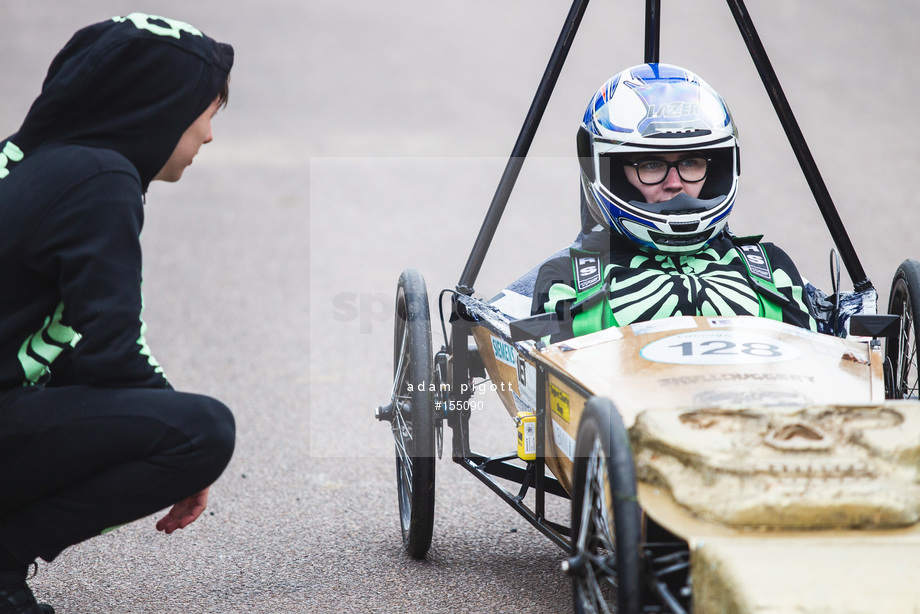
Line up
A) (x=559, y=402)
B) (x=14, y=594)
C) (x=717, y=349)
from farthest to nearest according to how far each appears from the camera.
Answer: (x=559, y=402) < (x=717, y=349) < (x=14, y=594)

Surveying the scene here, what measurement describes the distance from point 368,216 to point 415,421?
20.9 feet

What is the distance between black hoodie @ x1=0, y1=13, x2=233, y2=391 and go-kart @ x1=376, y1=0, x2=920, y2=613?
1.06m

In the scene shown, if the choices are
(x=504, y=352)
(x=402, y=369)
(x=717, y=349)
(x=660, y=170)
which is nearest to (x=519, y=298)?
(x=504, y=352)

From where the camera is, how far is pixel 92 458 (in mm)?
2379

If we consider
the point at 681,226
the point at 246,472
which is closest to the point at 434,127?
the point at 246,472

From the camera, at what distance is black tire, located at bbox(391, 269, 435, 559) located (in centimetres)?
319

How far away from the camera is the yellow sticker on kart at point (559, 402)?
2.65m

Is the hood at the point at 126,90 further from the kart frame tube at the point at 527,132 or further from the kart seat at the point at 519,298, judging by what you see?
the kart seat at the point at 519,298

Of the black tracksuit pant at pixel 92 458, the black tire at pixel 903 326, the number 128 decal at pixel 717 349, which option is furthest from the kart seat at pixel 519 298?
the black tracksuit pant at pixel 92 458

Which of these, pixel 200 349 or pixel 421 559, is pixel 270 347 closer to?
pixel 200 349

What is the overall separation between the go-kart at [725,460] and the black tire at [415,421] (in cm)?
5

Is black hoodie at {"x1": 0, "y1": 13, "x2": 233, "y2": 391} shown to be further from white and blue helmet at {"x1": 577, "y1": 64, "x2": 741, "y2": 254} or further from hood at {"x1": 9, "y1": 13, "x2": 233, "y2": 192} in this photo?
white and blue helmet at {"x1": 577, "y1": 64, "x2": 741, "y2": 254}

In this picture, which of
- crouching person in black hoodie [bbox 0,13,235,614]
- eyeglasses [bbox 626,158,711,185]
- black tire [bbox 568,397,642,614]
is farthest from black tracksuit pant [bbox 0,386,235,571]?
eyeglasses [bbox 626,158,711,185]

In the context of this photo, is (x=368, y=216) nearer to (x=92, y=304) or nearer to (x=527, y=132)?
(x=527, y=132)
